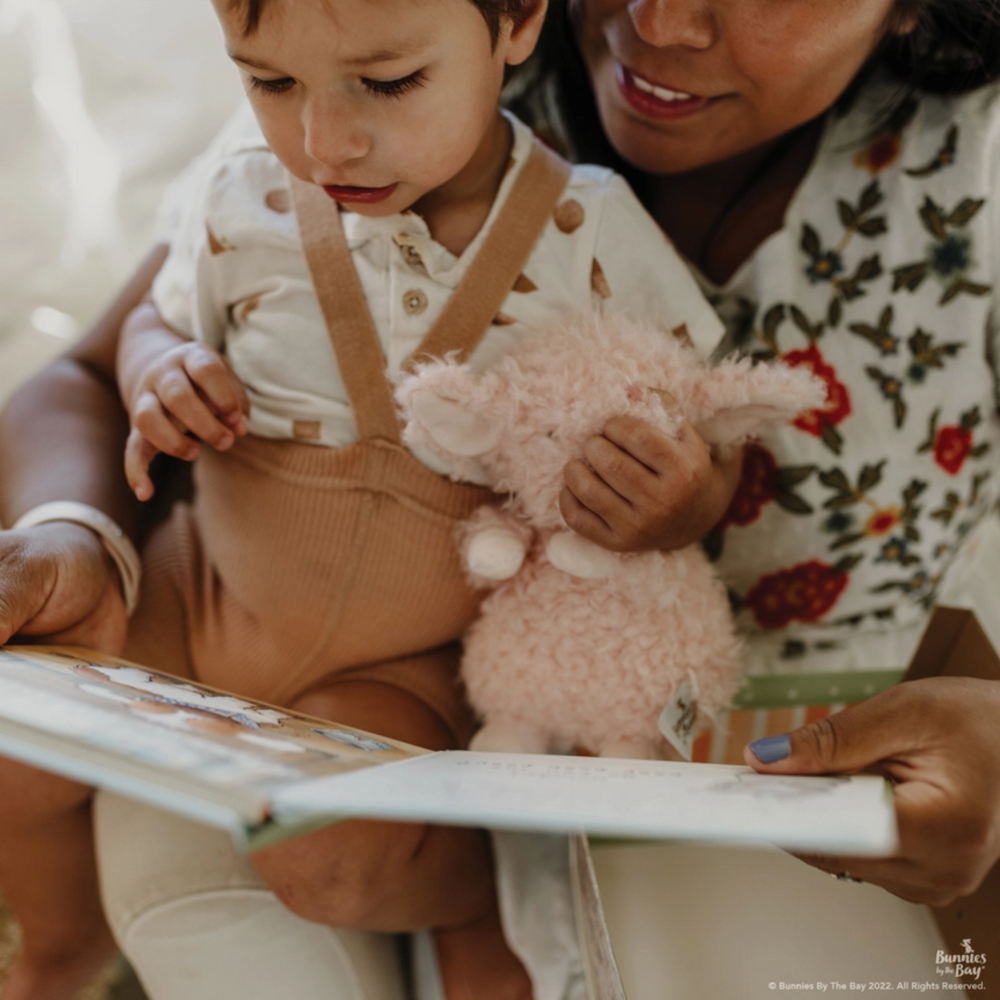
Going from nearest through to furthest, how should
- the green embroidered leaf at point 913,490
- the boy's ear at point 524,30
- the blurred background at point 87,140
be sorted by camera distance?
the boy's ear at point 524,30 → the green embroidered leaf at point 913,490 → the blurred background at point 87,140

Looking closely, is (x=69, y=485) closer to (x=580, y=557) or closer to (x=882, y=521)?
(x=580, y=557)

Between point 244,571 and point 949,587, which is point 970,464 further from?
point 244,571

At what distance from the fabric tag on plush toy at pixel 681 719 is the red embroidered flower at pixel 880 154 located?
0.49 meters

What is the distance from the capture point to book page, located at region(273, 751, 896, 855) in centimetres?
40

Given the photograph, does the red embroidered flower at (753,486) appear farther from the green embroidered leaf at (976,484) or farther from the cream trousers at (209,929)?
the cream trousers at (209,929)

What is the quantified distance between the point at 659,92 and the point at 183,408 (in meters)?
0.45

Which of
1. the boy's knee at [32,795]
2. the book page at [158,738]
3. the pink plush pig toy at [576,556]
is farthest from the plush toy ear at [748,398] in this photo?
the boy's knee at [32,795]

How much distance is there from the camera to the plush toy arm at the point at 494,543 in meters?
0.69

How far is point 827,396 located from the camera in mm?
849

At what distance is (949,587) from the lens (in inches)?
40.0

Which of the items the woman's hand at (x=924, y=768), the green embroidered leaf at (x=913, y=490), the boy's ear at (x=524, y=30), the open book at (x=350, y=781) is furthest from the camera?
the green embroidered leaf at (x=913, y=490)

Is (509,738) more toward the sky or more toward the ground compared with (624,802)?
more toward the ground

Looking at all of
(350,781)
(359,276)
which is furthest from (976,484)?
(350,781)

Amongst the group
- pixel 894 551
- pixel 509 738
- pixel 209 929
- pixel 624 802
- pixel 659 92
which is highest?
pixel 659 92
